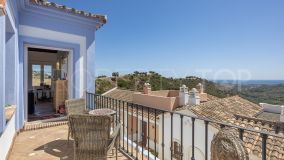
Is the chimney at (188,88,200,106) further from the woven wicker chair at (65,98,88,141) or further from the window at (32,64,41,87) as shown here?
the window at (32,64,41,87)

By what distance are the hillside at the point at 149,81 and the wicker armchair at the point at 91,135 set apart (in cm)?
1968

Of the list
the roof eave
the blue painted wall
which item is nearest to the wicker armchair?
the blue painted wall

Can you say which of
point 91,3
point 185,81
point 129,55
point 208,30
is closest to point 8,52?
point 91,3

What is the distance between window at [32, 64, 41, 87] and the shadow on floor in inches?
306

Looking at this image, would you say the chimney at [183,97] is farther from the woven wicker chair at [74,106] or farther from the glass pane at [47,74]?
the woven wicker chair at [74,106]

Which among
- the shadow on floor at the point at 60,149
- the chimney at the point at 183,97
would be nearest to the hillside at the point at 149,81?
the chimney at the point at 183,97

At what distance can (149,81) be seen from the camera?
1067 inches

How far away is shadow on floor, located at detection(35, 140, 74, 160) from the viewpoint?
2.91 meters

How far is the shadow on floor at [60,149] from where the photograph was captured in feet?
9.56

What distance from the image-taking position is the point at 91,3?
10.1m

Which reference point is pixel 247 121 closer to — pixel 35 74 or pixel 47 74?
pixel 47 74

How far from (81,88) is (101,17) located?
2.32m

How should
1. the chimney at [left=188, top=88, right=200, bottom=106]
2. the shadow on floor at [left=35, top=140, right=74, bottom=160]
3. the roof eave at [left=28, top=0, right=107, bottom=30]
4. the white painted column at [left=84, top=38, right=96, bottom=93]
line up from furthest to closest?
the chimney at [left=188, top=88, right=200, bottom=106] < the white painted column at [left=84, top=38, right=96, bottom=93] < the roof eave at [left=28, top=0, right=107, bottom=30] < the shadow on floor at [left=35, top=140, right=74, bottom=160]

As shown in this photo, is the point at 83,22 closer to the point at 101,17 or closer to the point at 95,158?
the point at 101,17
